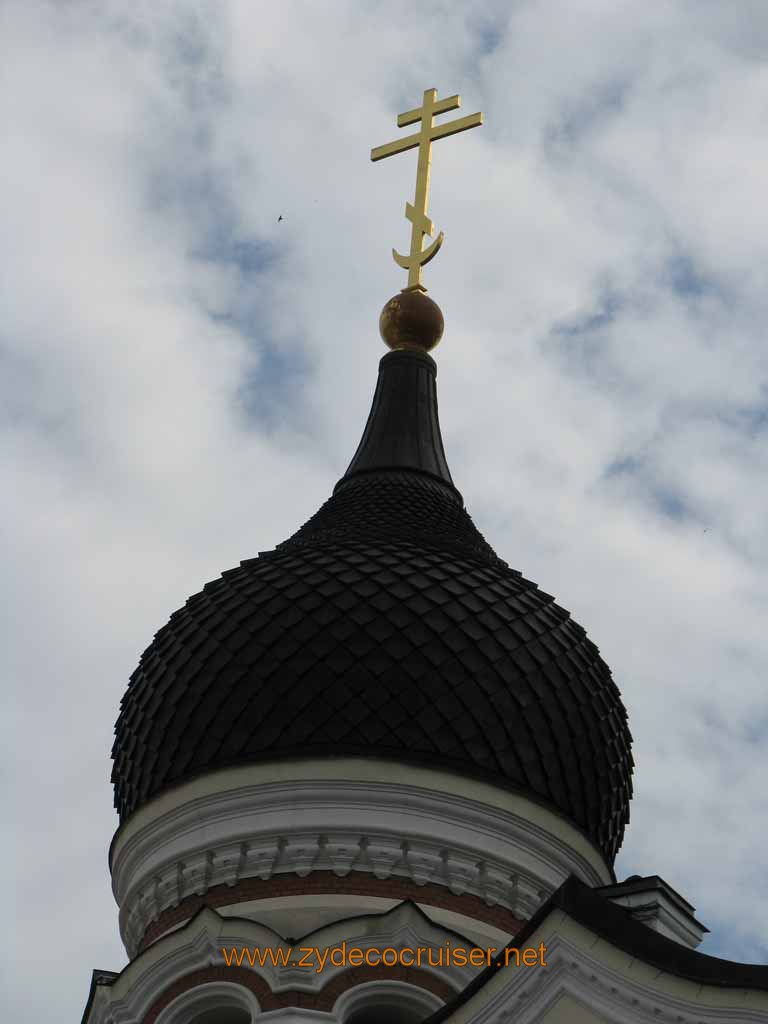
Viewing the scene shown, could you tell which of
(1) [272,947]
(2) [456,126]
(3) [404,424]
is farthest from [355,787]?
(2) [456,126]

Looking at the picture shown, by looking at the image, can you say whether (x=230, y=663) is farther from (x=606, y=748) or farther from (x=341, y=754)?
(x=606, y=748)

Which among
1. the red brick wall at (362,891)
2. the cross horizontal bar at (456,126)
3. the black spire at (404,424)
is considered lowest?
the red brick wall at (362,891)

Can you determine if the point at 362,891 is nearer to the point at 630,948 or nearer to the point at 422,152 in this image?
the point at 630,948

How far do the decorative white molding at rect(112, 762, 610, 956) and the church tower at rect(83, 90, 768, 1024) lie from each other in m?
0.01

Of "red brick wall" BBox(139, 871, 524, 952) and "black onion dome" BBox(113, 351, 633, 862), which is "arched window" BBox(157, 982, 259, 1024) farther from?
"black onion dome" BBox(113, 351, 633, 862)

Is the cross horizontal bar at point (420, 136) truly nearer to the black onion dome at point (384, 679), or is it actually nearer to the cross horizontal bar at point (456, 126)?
the cross horizontal bar at point (456, 126)

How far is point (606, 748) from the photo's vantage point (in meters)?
13.8

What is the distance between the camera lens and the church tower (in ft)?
39.8

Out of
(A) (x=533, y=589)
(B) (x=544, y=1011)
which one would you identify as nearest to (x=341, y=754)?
(A) (x=533, y=589)

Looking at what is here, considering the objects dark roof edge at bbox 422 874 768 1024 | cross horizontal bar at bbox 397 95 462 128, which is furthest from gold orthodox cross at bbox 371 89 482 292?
dark roof edge at bbox 422 874 768 1024

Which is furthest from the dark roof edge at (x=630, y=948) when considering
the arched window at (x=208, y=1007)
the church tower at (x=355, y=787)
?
the arched window at (x=208, y=1007)

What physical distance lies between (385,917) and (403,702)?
1496 millimetres

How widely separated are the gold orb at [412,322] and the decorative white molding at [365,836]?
5.18 metres

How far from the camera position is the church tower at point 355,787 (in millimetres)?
12117
